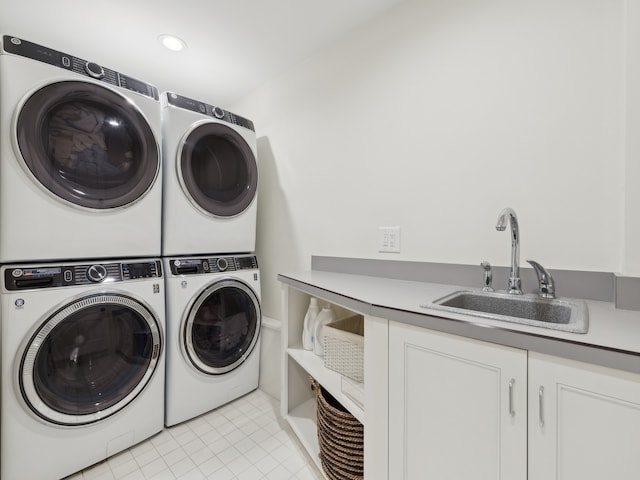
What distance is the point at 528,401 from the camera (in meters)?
0.65

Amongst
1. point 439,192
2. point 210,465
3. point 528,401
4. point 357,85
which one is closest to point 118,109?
point 357,85

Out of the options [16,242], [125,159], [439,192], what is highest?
[125,159]

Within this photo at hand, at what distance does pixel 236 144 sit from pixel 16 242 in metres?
1.21

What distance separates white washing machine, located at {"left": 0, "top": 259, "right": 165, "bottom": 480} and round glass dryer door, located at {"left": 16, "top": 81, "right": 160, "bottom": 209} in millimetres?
366

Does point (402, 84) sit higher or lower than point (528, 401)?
higher

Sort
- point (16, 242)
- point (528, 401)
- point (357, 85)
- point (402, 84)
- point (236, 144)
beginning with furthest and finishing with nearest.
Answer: point (236, 144), point (357, 85), point (402, 84), point (16, 242), point (528, 401)

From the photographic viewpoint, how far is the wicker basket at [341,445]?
1.14 metres

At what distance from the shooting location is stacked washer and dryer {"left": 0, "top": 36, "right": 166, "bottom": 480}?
114cm

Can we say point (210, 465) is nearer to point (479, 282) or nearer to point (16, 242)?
point (16, 242)

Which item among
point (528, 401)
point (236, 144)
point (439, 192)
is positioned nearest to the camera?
point (528, 401)

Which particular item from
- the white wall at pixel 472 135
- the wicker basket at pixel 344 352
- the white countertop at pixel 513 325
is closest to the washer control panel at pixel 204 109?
the white wall at pixel 472 135

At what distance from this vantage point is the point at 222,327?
185cm

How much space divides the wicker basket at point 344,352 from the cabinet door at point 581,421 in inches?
25.2

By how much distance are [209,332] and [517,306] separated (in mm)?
1640
